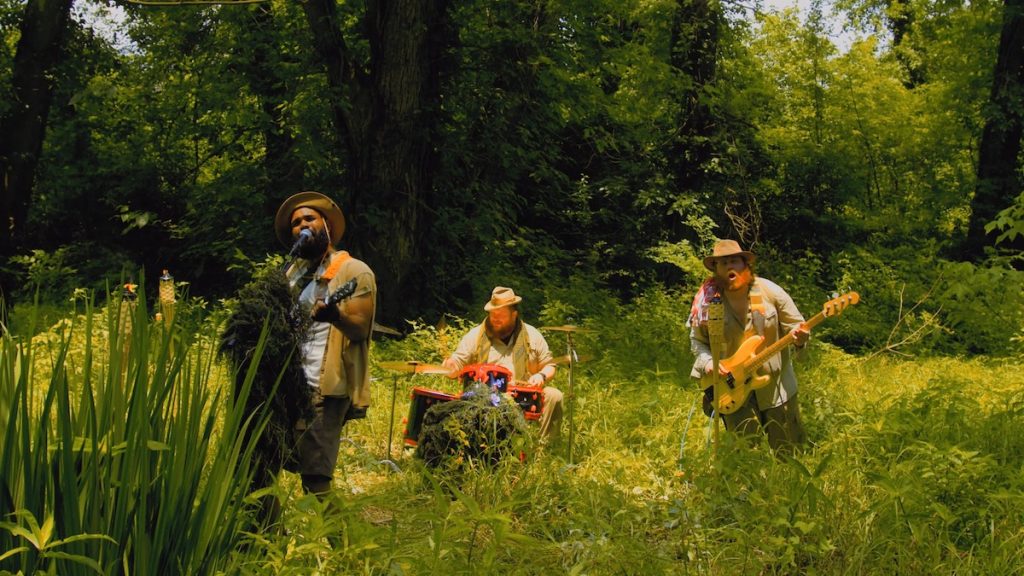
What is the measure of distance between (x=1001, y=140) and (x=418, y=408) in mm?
13223

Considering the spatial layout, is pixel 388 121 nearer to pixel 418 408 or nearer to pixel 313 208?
pixel 418 408

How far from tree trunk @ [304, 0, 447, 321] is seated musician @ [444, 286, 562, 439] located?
468 centimetres

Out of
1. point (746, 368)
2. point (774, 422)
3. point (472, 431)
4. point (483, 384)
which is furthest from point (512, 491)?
point (774, 422)

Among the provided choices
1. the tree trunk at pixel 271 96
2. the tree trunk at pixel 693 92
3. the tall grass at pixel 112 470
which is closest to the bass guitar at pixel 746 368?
the tall grass at pixel 112 470

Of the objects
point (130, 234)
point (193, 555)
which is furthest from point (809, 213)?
point (193, 555)

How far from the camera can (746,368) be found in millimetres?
5586

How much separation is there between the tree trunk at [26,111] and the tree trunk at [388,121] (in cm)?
394

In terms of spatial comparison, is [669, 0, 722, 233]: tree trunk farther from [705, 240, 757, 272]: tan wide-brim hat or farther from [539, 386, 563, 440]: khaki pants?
[705, 240, 757, 272]: tan wide-brim hat

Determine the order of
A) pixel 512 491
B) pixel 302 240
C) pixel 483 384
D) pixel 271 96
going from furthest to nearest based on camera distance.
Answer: pixel 271 96 < pixel 483 384 < pixel 512 491 < pixel 302 240

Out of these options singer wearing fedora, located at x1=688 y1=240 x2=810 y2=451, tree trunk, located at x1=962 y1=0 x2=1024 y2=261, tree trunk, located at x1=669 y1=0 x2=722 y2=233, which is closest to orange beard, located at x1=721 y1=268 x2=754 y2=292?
singer wearing fedora, located at x1=688 y1=240 x2=810 y2=451

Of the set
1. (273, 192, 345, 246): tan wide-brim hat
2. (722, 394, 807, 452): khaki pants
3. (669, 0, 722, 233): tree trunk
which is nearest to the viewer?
(273, 192, 345, 246): tan wide-brim hat

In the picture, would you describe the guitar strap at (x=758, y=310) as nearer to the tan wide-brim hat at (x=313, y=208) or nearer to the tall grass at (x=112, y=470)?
the tan wide-brim hat at (x=313, y=208)

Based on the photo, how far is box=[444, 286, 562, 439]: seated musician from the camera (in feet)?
21.6

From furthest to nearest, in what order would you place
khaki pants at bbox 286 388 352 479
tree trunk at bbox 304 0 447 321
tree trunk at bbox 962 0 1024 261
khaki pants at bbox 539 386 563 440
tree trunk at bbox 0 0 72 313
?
tree trunk at bbox 962 0 1024 261 < tree trunk at bbox 0 0 72 313 < tree trunk at bbox 304 0 447 321 < khaki pants at bbox 539 386 563 440 < khaki pants at bbox 286 388 352 479
